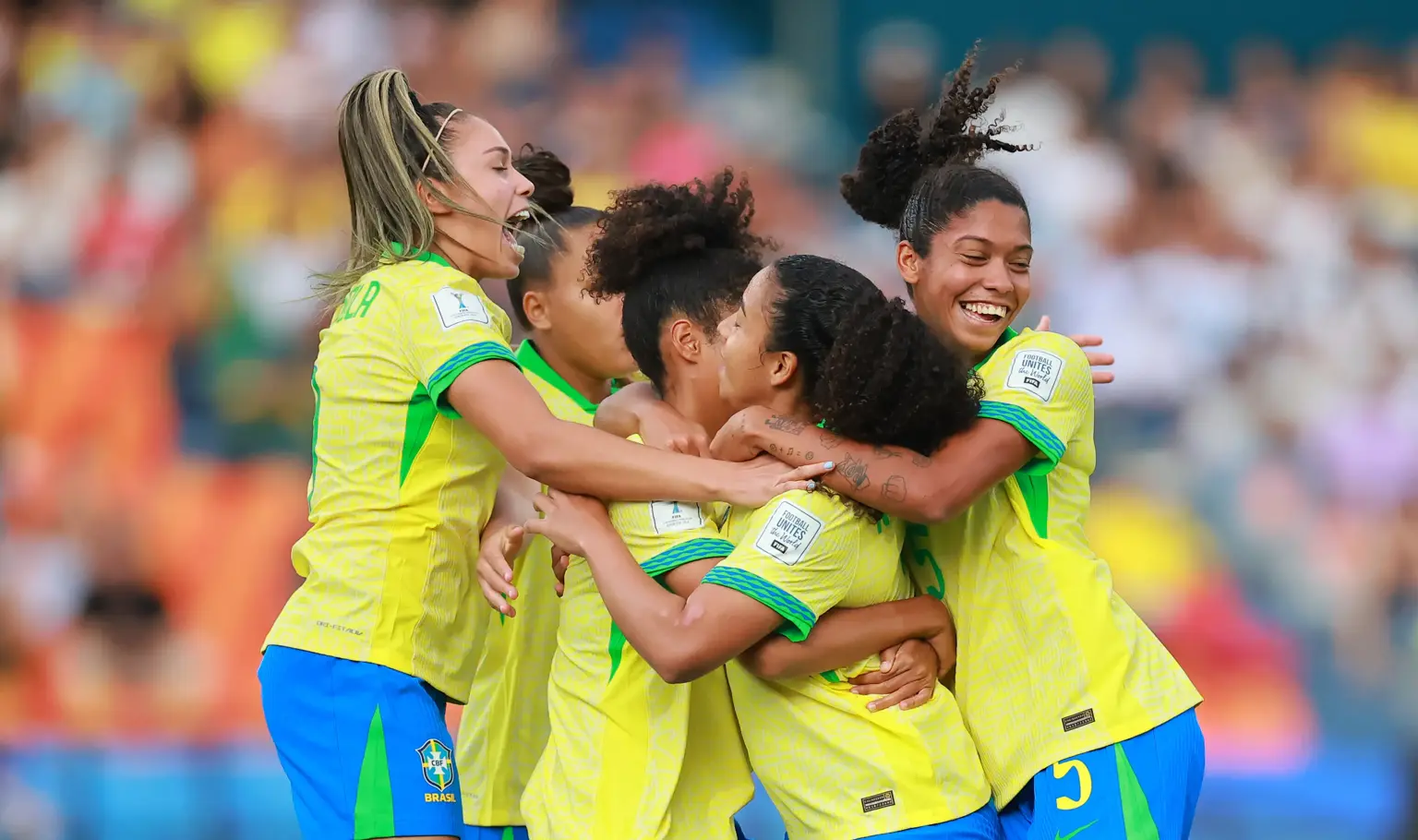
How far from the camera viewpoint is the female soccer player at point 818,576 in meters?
2.80

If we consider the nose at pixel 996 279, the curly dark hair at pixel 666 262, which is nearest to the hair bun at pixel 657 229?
the curly dark hair at pixel 666 262

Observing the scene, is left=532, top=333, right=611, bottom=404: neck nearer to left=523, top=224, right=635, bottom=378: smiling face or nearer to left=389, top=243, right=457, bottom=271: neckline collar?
left=523, top=224, right=635, bottom=378: smiling face

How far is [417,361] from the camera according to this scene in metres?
3.19

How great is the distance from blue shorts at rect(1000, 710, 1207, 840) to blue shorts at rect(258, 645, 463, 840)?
1.17 meters

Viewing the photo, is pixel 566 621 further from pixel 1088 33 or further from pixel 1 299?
pixel 1088 33

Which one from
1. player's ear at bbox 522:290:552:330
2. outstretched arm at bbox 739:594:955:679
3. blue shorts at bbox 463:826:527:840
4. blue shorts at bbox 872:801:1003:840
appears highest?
player's ear at bbox 522:290:552:330

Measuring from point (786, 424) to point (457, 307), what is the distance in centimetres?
73

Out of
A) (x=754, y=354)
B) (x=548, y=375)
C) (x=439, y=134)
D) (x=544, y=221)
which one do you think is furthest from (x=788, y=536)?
(x=544, y=221)

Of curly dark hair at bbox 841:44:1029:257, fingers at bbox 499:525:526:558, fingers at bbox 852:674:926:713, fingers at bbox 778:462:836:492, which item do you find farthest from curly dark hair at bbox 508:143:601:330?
fingers at bbox 852:674:926:713

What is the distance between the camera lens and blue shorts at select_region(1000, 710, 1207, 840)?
9.65 ft

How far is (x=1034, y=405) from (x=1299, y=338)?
6549 millimetres

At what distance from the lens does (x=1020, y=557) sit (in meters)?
3.10

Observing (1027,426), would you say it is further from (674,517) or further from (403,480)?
(403,480)

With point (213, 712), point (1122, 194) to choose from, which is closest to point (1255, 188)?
point (1122, 194)
